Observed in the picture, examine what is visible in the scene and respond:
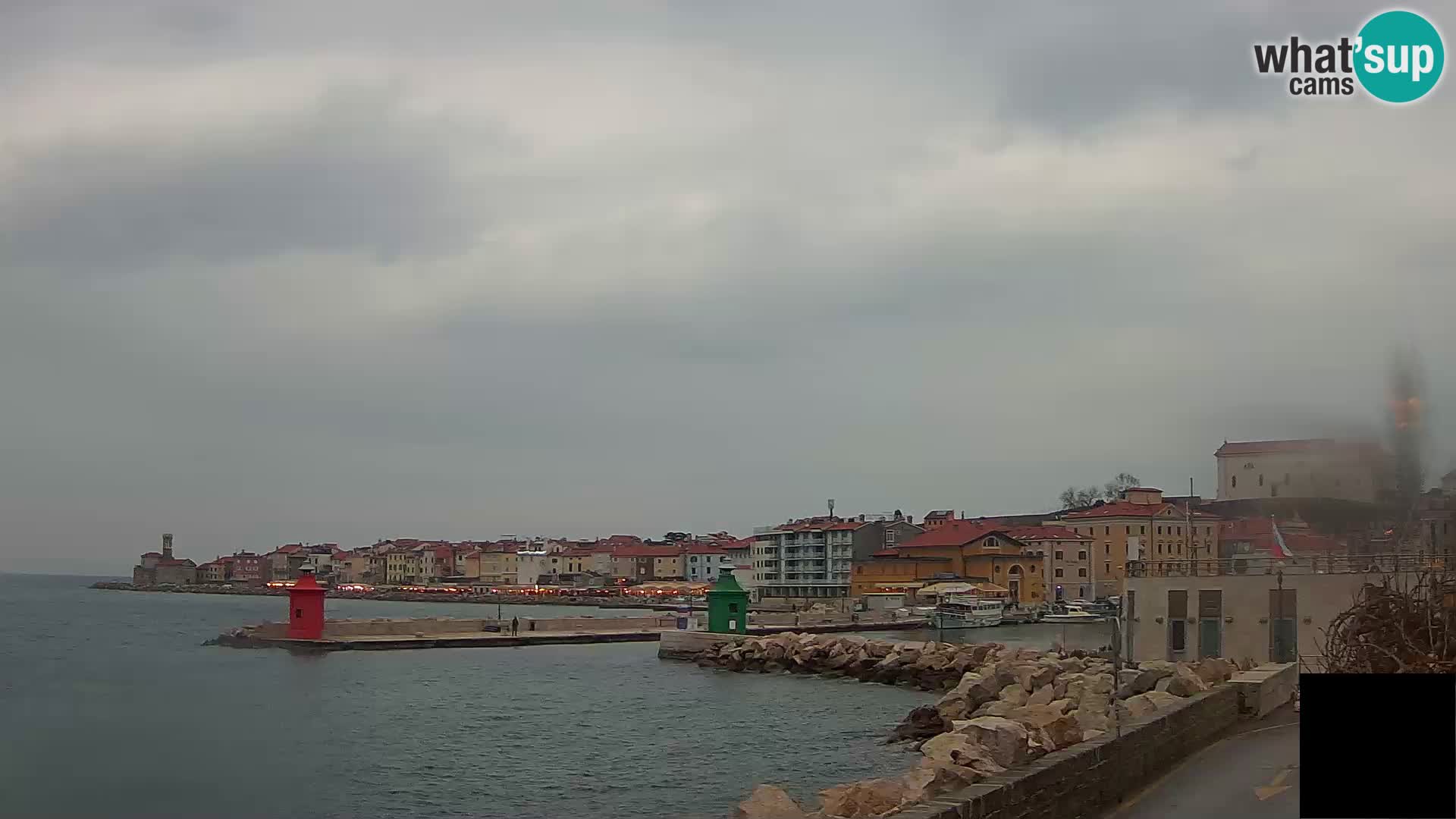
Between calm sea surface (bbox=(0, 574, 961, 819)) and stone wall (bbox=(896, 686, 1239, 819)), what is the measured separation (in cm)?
956

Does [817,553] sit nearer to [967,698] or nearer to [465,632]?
[465,632]

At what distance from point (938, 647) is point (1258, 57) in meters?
38.0

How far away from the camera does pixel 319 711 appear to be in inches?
1492

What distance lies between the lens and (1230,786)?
43.0ft

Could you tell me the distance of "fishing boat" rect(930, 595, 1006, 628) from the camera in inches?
3167

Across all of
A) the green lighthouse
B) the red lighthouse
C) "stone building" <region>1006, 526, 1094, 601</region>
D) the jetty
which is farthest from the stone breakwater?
"stone building" <region>1006, 526, 1094, 601</region>

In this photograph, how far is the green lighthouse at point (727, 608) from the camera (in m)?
62.7

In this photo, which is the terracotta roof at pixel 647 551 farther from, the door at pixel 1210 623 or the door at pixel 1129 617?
the door at pixel 1210 623

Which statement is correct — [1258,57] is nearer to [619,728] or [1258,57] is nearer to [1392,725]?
[1392,725]

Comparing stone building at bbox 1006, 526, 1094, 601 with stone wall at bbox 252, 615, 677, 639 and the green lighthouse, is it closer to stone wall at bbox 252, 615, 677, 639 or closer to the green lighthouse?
stone wall at bbox 252, 615, 677, 639

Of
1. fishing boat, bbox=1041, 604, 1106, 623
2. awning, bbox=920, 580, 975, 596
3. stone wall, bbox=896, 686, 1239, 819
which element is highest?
stone wall, bbox=896, 686, 1239, 819

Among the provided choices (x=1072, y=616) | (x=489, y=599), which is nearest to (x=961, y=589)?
(x=1072, y=616)

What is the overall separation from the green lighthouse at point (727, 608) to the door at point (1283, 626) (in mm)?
34790

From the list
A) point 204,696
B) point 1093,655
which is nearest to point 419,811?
point 204,696
